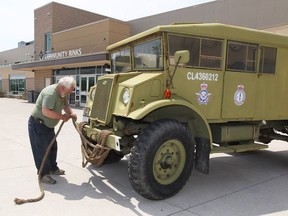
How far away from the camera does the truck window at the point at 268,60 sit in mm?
5590

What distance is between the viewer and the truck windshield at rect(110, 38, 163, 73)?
16.1 ft

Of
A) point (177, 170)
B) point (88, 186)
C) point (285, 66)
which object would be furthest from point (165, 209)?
point (285, 66)

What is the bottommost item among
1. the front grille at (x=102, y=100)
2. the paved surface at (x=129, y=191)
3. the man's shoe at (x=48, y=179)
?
the paved surface at (x=129, y=191)

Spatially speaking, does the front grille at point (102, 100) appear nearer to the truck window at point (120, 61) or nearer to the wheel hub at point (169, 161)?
the truck window at point (120, 61)

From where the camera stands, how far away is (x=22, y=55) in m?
41.1

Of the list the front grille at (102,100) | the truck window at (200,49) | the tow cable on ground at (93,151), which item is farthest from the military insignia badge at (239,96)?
the tow cable on ground at (93,151)

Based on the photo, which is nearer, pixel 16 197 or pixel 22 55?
pixel 16 197

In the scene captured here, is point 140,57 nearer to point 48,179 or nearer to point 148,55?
point 148,55

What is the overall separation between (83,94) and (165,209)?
793 inches

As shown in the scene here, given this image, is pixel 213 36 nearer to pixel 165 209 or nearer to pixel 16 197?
pixel 165 209

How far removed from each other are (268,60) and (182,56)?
209 cm

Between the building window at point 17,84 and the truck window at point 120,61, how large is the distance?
32.1 m

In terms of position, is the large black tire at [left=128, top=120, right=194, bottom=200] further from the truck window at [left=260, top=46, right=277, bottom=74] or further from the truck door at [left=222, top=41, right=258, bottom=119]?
the truck window at [left=260, top=46, right=277, bottom=74]

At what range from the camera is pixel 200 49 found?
16.3ft
